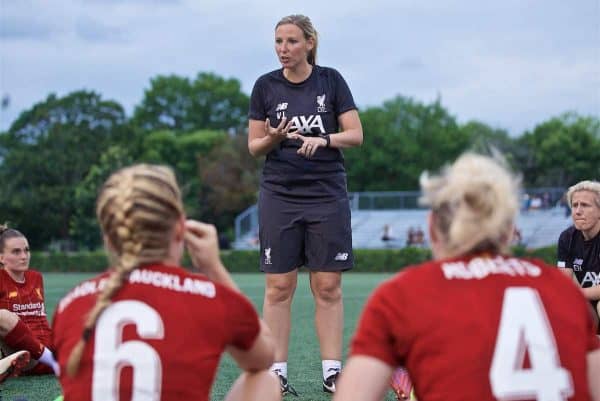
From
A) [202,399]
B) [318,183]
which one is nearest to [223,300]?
[202,399]

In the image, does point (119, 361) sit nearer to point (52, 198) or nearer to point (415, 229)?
point (415, 229)

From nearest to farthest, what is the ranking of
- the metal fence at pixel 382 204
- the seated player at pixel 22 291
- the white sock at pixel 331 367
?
1. the white sock at pixel 331 367
2. the seated player at pixel 22 291
3. the metal fence at pixel 382 204

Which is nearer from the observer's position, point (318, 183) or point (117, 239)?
point (117, 239)

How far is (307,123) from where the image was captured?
6363 mm

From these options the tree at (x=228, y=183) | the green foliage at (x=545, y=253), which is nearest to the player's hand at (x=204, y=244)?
the green foliage at (x=545, y=253)

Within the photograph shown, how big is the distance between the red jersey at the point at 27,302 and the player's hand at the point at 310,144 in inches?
111

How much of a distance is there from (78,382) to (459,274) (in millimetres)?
1211

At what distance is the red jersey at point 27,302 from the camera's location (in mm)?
7402

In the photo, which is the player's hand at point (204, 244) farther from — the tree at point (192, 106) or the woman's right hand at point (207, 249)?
the tree at point (192, 106)

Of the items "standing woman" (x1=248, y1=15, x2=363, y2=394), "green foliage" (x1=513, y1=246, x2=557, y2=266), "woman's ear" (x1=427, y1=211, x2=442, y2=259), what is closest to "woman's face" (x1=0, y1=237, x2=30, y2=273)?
"standing woman" (x1=248, y1=15, x2=363, y2=394)

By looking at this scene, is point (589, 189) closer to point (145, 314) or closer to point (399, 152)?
point (145, 314)

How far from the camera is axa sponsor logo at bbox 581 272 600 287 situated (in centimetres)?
707

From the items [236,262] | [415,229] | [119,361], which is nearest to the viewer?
[119,361]

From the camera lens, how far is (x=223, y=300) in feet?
9.63
